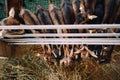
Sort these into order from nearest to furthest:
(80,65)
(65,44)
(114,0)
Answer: (114,0) → (65,44) → (80,65)

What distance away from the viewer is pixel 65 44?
1397 millimetres

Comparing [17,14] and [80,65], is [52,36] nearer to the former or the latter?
[17,14]

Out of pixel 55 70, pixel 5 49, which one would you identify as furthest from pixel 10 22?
pixel 55 70

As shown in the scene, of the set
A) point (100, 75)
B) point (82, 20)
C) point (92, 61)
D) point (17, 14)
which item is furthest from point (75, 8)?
point (100, 75)

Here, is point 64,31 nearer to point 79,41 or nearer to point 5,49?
point 79,41

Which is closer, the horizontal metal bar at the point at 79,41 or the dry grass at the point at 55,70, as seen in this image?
the horizontal metal bar at the point at 79,41

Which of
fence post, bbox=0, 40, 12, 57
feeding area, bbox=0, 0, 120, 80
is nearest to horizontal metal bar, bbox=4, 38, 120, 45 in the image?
feeding area, bbox=0, 0, 120, 80

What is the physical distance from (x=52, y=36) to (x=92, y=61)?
0.46 metres

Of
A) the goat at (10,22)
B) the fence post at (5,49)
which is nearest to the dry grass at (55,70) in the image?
the fence post at (5,49)

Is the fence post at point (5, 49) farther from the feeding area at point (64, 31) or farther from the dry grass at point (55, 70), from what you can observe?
the dry grass at point (55, 70)

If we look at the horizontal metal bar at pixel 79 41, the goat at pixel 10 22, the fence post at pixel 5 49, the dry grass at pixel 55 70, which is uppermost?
the goat at pixel 10 22

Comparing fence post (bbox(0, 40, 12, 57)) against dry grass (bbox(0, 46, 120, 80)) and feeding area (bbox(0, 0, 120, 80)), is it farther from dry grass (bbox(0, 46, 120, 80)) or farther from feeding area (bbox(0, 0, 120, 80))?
dry grass (bbox(0, 46, 120, 80))

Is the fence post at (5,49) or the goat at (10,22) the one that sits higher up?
the goat at (10,22)

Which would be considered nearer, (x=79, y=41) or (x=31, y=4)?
(x=79, y=41)
